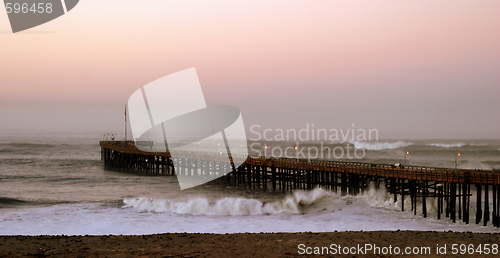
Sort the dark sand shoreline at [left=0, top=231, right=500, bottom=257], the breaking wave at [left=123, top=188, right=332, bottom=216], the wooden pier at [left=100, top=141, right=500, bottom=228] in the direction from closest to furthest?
the dark sand shoreline at [left=0, top=231, right=500, bottom=257] < the wooden pier at [left=100, top=141, right=500, bottom=228] < the breaking wave at [left=123, top=188, right=332, bottom=216]

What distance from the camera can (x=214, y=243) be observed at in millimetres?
18359

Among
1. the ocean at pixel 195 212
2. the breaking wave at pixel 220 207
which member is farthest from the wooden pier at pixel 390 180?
the breaking wave at pixel 220 207

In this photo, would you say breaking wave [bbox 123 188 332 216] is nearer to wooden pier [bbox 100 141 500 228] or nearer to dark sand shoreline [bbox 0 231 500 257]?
wooden pier [bbox 100 141 500 228]

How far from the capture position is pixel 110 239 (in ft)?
62.5

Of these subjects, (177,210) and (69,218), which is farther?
(177,210)

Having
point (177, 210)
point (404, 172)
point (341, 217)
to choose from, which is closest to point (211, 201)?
point (177, 210)

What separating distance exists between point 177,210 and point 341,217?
12664 millimetres

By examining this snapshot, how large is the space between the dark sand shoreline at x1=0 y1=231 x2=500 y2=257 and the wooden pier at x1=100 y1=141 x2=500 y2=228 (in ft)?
24.5

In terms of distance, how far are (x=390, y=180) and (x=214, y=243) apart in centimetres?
2281

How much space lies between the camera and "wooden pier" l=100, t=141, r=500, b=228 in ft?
87.9

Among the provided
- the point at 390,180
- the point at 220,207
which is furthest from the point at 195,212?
the point at 390,180

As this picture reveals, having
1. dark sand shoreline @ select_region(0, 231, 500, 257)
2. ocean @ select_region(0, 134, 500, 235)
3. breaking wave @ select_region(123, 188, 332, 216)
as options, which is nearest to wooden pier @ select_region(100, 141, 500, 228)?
ocean @ select_region(0, 134, 500, 235)

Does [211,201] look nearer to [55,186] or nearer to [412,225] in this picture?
[412,225]

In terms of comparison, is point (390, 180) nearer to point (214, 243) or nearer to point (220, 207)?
point (220, 207)
